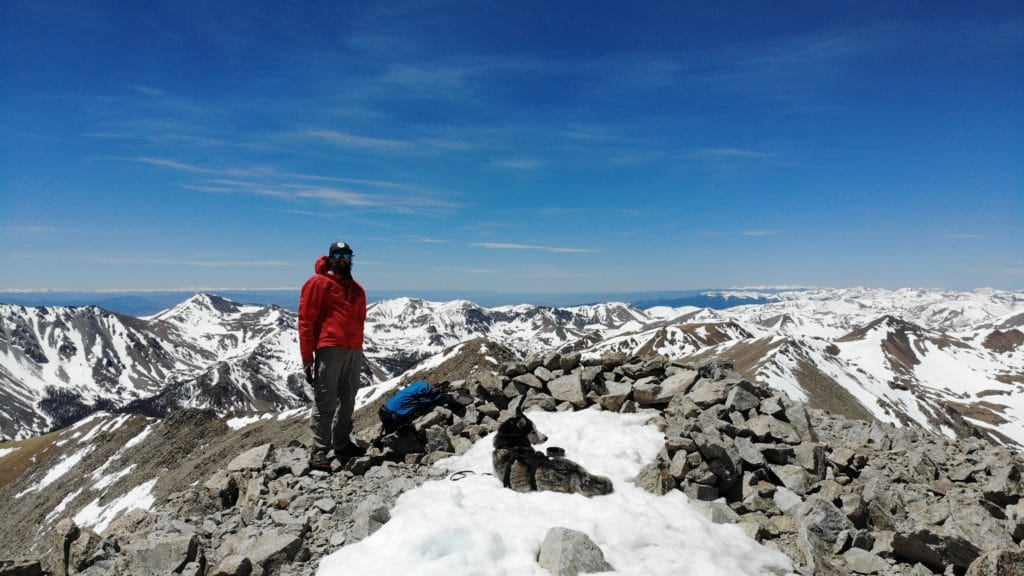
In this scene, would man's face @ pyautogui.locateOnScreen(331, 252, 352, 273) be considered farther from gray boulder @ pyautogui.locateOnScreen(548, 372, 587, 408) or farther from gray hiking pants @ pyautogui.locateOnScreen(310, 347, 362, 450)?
gray boulder @ pyautogui.locateOnScreen(548, 372, 587, 408)

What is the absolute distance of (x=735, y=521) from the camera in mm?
10453

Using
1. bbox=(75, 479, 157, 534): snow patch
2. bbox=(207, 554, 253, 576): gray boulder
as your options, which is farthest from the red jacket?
bbox=(75, 479, 157, 534): snow patch

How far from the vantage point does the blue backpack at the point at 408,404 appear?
1422 centimetres

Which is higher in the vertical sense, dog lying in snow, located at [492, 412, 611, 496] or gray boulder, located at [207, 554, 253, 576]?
dog lying in snow, located at [492, 412, 611, 496]

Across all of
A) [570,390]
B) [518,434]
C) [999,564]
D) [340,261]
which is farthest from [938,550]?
[340,261]

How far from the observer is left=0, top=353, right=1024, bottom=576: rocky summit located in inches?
352

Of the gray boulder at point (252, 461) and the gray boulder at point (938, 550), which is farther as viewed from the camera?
the gray boulder at point (252, 461)

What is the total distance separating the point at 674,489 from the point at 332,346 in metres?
8.70

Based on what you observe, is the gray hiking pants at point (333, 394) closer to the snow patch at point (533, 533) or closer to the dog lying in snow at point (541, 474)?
the snow patch at point (533, 533)

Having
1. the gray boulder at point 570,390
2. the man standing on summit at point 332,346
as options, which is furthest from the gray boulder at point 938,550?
the man standing on summit at point 332,346

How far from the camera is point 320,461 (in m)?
12.7

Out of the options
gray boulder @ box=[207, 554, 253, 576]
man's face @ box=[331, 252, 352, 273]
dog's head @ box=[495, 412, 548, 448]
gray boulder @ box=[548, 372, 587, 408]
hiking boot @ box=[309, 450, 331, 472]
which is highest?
man's face @ box=[331, 252, 352, 273]

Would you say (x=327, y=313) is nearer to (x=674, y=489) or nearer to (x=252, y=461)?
(x=252, y=461)

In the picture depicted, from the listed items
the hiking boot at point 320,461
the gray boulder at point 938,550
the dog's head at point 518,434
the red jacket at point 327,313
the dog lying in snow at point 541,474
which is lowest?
the gray boulder at point 938,550
